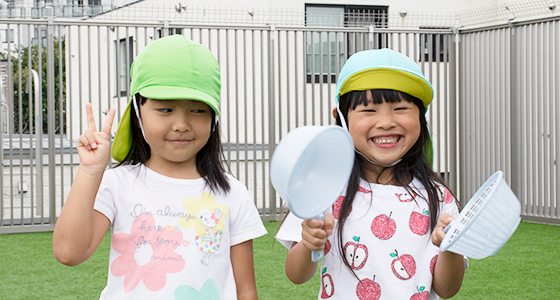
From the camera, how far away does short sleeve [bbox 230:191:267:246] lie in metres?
1.66

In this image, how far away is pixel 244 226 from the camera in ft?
5.49

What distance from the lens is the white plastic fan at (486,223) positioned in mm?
1198

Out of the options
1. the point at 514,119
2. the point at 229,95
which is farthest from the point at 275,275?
the point at 514,119

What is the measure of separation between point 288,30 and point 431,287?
4938 millimetres

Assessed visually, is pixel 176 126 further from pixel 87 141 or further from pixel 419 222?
pixel 419 222

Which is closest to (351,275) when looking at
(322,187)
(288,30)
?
(322,187)

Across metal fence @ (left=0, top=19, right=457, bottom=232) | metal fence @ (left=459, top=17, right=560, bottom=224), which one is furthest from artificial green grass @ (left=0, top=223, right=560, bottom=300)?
metal fence @ (left=459, top=17, right=560, bottom=224)

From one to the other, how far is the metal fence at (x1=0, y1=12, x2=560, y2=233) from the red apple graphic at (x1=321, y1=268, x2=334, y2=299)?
171 inches

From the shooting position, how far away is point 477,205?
126 centimetres

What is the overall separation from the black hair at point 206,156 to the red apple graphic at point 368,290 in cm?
50

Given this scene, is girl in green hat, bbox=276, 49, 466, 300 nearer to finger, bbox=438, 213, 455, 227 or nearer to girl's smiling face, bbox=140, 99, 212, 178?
finger, bbox=438, 213, 455, 227

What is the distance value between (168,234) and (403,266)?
70 centimetres

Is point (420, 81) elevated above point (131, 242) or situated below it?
above

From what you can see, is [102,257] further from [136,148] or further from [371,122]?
[371,122]
